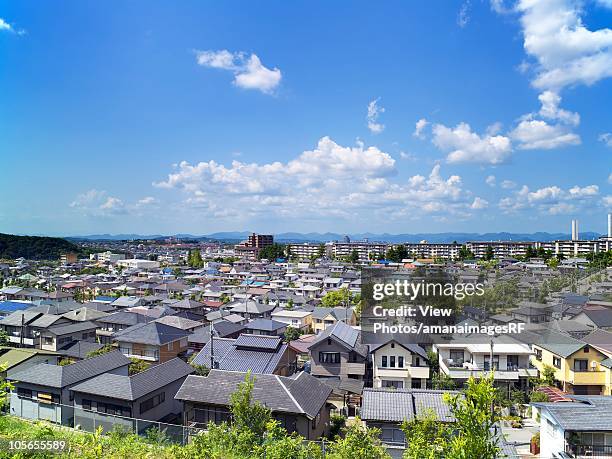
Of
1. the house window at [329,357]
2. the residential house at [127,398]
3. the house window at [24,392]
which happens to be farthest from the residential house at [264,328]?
the house window at [24,392]

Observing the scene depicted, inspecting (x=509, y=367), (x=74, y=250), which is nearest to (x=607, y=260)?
(x=509, y=367)

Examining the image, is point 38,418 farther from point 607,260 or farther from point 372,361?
point 607,260

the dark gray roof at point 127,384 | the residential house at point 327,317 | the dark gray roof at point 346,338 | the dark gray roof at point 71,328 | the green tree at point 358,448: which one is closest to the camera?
the green tree at point 358,448

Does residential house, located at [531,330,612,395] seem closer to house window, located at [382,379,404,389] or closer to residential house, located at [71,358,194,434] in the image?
house window, located at [382,379,404,389]

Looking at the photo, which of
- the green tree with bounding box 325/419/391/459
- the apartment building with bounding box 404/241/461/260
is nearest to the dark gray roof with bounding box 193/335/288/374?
the green tree with bounding box 325/419/391/459

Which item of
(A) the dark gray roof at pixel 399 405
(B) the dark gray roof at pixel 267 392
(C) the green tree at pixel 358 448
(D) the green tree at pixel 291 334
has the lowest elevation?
(D) the green tree at pixel 291 334

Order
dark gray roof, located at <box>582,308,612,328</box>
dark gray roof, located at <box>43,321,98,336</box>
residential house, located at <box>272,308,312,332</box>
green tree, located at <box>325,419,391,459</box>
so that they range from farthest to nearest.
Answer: residential house, located at <box>272,308,312,332</box> → dark gray roof, located at <box>582,308,612,328</box> → dark gray roof, located at <box>43,321,98,336</box> → green tree, located at <box>325,419,391,459</box>

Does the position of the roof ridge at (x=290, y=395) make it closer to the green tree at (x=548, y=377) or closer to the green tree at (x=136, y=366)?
the green tree at (x=136, y=366)
